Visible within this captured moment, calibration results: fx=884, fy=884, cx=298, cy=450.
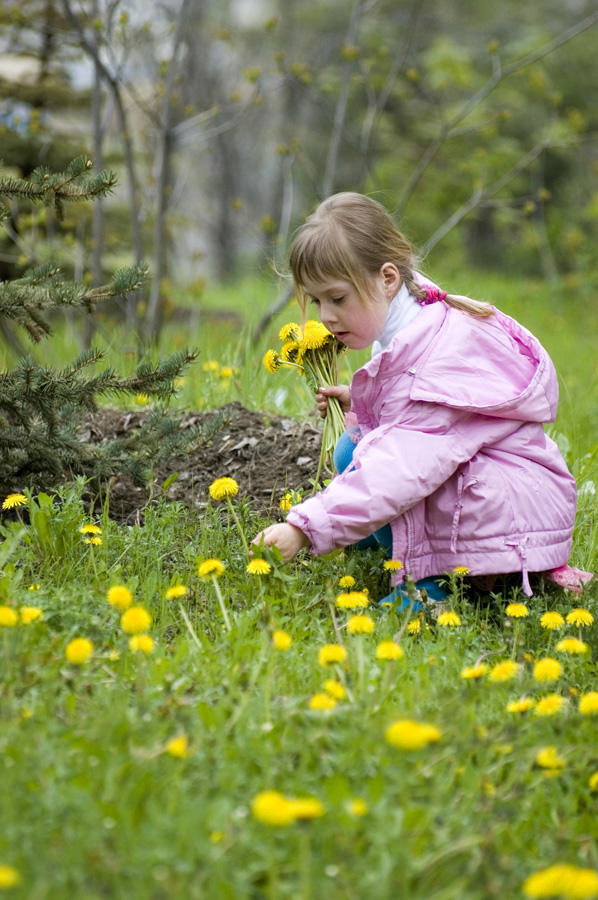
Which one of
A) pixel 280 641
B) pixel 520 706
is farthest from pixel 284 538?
pixel 520 706

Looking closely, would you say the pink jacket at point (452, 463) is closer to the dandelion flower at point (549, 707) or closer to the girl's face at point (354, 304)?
the girl's face at point (354, 304)

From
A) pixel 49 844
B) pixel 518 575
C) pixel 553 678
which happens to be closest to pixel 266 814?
pixel 49 844

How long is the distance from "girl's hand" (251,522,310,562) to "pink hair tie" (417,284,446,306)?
0.79 m

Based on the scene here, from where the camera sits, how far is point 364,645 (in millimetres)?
2027

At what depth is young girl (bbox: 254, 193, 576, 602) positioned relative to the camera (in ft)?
7.47

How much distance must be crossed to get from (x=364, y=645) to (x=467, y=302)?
1.07 metres

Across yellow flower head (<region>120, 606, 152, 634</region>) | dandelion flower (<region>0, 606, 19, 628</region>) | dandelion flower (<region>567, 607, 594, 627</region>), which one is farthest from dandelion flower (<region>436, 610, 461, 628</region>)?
dandelion flower (<region>0, 606, 19, 628</region>)

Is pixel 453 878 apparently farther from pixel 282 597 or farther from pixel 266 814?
pixel 282 597

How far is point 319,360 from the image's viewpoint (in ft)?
9.08

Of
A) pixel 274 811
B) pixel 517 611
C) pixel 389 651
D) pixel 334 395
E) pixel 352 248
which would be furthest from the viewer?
pixel 334 395

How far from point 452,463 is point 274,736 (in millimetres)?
1050

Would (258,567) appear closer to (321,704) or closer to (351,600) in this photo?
(351,600)

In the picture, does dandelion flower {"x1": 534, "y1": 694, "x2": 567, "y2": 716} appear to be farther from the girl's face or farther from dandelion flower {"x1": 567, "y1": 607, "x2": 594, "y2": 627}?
the girl's face

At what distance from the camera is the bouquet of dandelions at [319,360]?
2.70 meters
